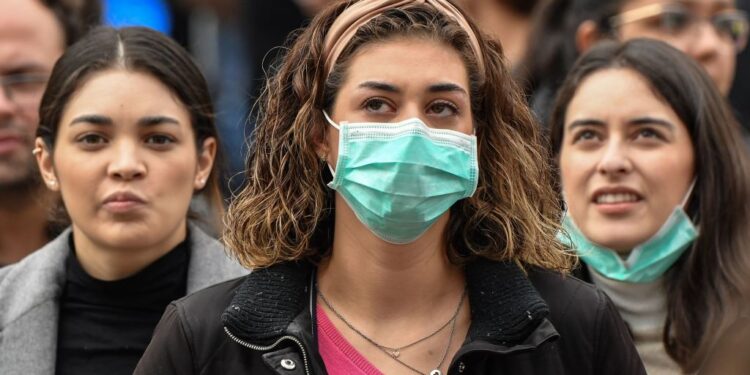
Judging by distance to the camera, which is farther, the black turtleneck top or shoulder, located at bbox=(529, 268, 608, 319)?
the black turtleneck top

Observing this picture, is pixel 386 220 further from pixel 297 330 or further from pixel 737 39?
pixel 737 39

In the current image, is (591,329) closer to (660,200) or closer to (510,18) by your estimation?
(660,200)

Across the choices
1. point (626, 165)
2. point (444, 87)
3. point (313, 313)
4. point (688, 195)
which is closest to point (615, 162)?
point (626, 165)

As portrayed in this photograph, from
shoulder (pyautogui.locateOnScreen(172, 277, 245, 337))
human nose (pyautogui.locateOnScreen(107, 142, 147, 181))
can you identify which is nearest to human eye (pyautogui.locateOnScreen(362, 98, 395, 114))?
shoulder (pyautogui.locateOnScreen(172, 277, 245, 337))

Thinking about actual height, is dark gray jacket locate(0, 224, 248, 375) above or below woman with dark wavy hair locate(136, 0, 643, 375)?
below

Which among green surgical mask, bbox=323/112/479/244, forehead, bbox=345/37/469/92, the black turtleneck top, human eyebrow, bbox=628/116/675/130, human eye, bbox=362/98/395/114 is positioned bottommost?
the black turtleneck top

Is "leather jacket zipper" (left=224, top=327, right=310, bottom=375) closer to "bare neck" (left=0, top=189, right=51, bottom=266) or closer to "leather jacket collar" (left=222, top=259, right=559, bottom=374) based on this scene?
"leather jacket collar" (left=222, top=259, right=559, bottom=374)

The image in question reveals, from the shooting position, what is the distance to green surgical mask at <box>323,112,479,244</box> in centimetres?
338

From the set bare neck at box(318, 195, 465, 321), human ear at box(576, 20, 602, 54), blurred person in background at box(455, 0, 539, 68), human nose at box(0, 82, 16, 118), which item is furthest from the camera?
blurred person in background at box(455, 0, 539, 68)

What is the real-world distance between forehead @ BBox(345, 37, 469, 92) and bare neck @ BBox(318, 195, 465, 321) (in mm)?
354

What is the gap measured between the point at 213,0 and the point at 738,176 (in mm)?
6084

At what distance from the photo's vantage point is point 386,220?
11.2 ft

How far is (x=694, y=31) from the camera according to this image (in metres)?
5.91

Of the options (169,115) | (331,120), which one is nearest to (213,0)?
(169,115)
